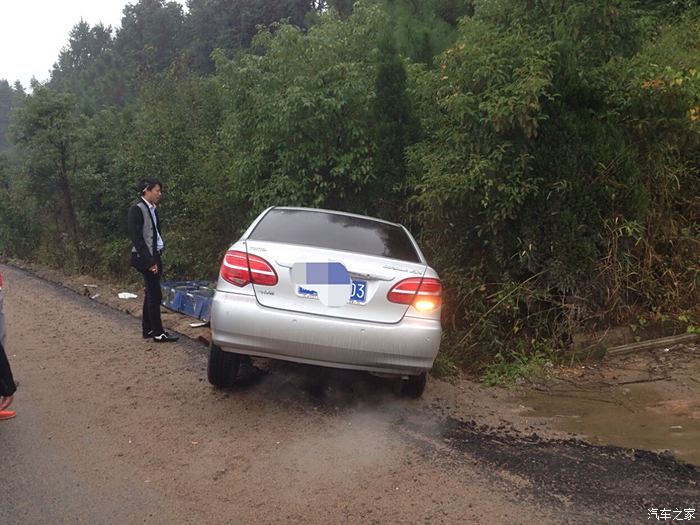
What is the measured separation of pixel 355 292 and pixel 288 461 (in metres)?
1.21

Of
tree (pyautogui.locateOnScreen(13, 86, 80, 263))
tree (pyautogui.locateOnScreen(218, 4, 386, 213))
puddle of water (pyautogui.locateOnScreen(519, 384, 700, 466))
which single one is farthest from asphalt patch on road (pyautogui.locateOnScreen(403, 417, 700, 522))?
tree (pyautogui.locateOnScreen(13, 86, 80, 263))

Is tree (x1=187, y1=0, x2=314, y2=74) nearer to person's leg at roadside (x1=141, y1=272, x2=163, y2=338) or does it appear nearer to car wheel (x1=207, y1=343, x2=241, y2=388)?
person's leg at roadside (x1=141, y1=272, x2=163, y2=338)

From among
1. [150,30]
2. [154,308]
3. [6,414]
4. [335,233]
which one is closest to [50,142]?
[154,308]

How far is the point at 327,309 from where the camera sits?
4352mm

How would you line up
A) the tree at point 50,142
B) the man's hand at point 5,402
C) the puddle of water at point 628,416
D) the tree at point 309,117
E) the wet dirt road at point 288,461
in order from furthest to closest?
the tree at point 50,142, the tree at point 309,117, the man's hand at point 5,402, the puddle of water at point 628,416, the wet dirt road at point 288,461

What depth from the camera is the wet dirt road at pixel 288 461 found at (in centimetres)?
329

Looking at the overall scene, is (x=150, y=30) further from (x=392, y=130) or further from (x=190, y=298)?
(x=392, y=130)

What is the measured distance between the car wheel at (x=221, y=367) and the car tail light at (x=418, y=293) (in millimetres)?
1430

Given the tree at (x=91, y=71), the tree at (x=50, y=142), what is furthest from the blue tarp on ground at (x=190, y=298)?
the tree at (x=91, y=71)

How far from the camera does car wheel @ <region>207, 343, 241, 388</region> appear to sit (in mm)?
4926

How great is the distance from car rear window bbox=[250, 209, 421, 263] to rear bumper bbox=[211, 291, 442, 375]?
0.69 m

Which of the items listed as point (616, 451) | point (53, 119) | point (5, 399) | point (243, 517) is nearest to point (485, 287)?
point (616, 451)

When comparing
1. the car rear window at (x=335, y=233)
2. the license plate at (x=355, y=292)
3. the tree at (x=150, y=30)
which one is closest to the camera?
the license plate at (x=355, y=292)

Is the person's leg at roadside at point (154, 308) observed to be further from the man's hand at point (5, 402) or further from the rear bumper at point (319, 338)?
the rear bumper at point (319, 338)
